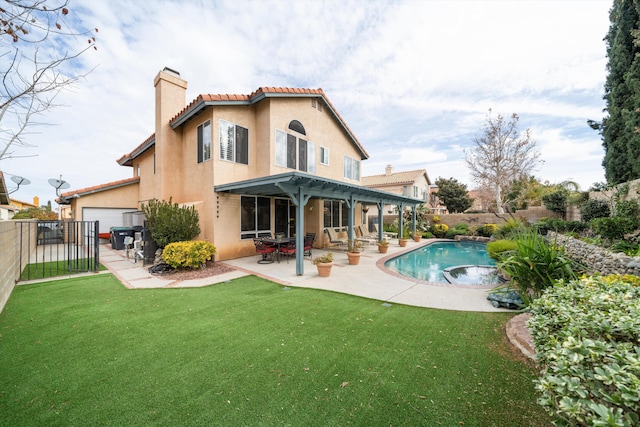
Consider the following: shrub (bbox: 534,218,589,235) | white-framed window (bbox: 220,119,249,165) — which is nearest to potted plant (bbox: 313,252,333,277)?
white-framed window (bbox: 220,119,249,165)

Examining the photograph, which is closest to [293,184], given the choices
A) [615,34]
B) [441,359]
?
[441,359]

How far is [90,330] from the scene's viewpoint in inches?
181

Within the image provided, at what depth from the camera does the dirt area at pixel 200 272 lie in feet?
27.8

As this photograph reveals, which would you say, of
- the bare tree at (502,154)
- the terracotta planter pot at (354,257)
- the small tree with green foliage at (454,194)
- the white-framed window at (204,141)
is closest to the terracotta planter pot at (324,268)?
the terracotta planter pot at (354,257)

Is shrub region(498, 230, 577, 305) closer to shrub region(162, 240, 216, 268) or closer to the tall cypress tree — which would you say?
shrub region(162, 240, 216, 268)

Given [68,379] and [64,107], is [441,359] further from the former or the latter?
[64,107]

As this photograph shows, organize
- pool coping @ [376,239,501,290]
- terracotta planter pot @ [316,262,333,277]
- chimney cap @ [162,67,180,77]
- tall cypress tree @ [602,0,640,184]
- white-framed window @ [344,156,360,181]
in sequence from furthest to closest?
white-framed window @ [344,156,360,181]
tall cypress tree @ [602,0,640,184]
chimney cap @ [162,67,180,77]
terracotta planter pot @ [316,262,333,277]
pool coping @ [376,239,501,290]

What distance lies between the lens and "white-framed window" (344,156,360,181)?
1769 cm

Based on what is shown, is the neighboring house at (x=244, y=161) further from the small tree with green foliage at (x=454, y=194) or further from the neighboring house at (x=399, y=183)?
the small tree with green foliage at (x=454, y=194)

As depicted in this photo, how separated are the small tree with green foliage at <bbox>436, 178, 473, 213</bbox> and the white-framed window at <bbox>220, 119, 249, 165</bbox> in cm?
2772

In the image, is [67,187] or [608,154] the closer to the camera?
[608,154]

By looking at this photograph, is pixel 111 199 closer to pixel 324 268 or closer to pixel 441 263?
pixel 324 268

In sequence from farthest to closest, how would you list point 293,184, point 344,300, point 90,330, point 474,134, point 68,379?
point 474,134
point 293,184
point 344,300
point 90,330
point 68,379

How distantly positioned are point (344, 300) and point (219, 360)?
11.2 feet
